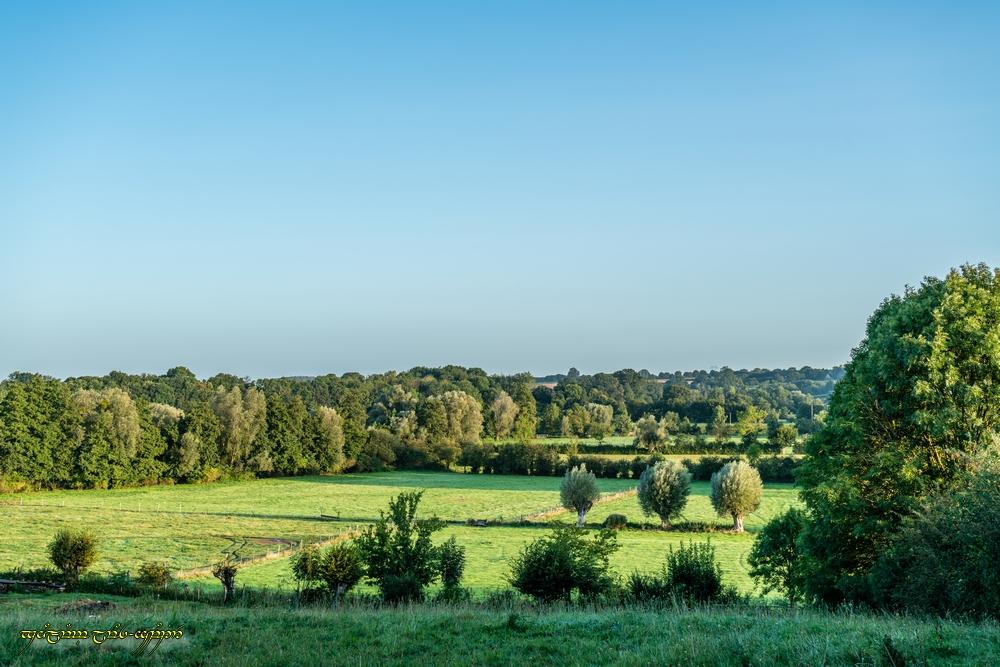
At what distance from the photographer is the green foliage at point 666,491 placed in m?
61.6

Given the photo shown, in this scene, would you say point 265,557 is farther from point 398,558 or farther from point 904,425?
point 904,425

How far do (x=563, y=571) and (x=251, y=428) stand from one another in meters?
89.2

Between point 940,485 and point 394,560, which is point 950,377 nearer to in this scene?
point 940,485

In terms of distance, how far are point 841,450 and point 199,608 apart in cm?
2018

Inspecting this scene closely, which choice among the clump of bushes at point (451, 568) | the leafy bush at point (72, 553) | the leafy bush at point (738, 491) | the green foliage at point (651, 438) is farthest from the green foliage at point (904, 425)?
the green foliage at point (651, 438)

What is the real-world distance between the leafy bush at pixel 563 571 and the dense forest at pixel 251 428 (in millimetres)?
74853

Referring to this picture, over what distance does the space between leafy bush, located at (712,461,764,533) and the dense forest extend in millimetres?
34941

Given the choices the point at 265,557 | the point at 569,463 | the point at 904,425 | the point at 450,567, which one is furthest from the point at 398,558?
the point at 569,463

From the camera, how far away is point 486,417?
152750 mm

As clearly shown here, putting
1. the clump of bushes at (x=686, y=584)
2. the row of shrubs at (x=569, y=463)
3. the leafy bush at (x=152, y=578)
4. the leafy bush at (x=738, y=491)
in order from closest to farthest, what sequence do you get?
the clump of bushes at (x=686, y=584)
the leafy bush at (x=152, y=578)
the leafy bush at (x=738, y=491)
the row of shrubs at (x=569, y=463)

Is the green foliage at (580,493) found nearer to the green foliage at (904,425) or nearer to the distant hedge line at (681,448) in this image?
the green foliage at (904,425)

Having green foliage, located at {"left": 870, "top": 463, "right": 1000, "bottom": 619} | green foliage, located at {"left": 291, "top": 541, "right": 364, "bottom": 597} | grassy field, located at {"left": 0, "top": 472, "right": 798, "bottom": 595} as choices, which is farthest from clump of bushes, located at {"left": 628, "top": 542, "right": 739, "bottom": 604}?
green foliage, located at {"left": 291, "top": 541, "right": 364, "bottom": 597}

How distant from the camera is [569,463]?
105m

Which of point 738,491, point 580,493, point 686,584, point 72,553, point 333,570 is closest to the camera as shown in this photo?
point 686,584
